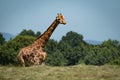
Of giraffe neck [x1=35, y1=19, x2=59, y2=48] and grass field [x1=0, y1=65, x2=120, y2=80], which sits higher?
giraffe neck [x1=35, y1=19, x2=59, y2=48]

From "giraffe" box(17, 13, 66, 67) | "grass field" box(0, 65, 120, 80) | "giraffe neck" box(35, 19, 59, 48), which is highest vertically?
"giraffe neck" box(35, 19, 59, 48)

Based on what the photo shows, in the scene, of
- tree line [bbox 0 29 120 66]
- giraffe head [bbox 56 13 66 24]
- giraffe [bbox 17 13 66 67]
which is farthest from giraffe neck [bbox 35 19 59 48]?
tree line [bbox 0 29 120 66]

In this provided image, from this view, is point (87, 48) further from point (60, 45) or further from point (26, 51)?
point (26, 51)

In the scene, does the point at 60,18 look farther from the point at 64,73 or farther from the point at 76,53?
the point at 76,53

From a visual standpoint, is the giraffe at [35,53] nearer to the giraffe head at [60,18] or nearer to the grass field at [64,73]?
the giraffe head at [60,18]

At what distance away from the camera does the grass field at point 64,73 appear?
1042 cm

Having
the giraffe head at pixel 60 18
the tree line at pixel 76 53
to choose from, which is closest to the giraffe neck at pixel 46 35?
the giraffe head at pixel 60 18

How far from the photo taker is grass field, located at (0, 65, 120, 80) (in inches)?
410

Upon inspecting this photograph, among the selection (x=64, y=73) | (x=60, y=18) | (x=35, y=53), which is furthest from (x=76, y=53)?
(x=64, y=73)

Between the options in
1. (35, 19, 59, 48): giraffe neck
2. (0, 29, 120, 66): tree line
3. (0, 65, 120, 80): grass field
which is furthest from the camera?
(0, 29, 120, 66): tree line

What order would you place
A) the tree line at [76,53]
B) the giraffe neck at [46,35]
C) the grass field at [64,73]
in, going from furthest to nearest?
1. the tree line at [76,53]
2. the giraffe neck at [46,35]
3. the grass field at [64,73]

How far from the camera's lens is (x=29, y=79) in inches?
Answer: 407

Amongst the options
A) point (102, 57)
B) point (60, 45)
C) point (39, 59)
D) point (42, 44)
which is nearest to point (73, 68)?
point (39, 59)

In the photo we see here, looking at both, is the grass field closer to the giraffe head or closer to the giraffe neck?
the giraffe neck
